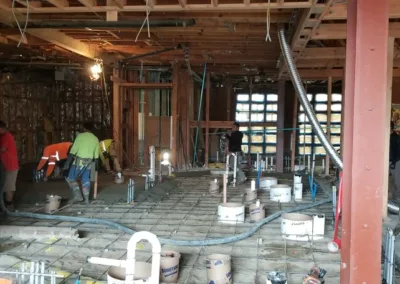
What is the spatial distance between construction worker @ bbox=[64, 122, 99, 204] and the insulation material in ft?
15.2

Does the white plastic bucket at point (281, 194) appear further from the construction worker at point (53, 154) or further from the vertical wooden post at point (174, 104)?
the vertical wooden post at point (174, 104)

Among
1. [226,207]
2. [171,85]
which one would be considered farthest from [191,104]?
[226,207]

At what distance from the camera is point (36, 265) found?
3.04 m

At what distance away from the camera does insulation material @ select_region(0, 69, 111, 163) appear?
10.8m

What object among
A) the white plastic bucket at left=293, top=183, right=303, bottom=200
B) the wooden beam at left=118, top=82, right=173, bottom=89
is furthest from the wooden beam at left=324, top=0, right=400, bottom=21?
the wooden beam at left=118, top=82, right=173, bottom=89

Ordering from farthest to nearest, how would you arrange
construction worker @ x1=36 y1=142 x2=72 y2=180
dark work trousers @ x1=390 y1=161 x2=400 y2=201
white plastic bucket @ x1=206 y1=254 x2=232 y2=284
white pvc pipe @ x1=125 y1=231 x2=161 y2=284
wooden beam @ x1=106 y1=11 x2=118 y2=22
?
construction worker @ x1=36 y1=142 x2=72 y2=180
dark work trousers @ x1=390 y1=161 x2=400 y2=201
wooden beam @ x1=106 y1=11 x2=118 y2=22
white plastic bucket @ x1=206 y1=254 x2=232 y2=284
white pvc pipe @ x1=125 y1=231 x2=161 y2=284

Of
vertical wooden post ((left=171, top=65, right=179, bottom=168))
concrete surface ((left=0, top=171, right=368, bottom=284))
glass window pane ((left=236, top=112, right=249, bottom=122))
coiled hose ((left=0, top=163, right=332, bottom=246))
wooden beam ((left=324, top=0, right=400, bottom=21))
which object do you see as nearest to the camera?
concrete surface ((left=0, top=171, right=368, bottom=284))

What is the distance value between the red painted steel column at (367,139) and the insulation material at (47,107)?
9632 millimetres

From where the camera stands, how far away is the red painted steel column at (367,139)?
7.40 ft

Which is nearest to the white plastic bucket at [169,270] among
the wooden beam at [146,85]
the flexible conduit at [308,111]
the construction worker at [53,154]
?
the flexible conduit at [308,111]

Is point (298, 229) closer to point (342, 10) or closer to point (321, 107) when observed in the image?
point (342, 10)

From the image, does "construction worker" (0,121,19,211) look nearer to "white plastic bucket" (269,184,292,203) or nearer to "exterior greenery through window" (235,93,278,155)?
"white plastic bucket" (269,184,292,203)

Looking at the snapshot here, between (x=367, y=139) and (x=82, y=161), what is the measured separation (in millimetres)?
4949

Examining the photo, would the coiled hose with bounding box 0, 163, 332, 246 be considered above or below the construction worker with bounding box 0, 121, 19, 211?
below
